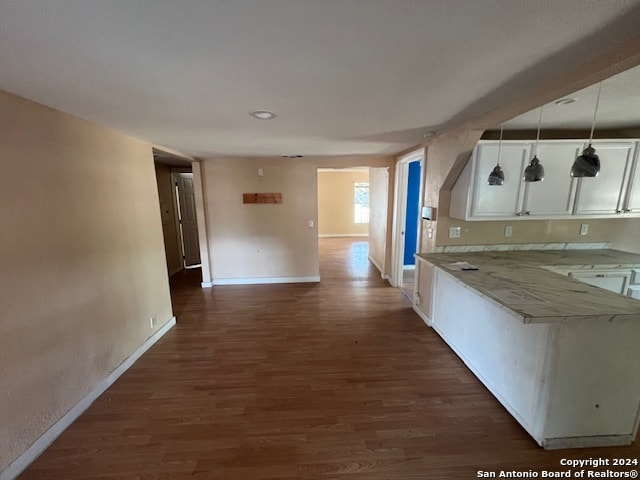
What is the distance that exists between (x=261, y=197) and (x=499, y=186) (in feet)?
11.2

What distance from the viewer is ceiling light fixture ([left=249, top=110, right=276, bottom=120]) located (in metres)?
1.89

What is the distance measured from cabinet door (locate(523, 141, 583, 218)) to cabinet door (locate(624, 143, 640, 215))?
0.56m

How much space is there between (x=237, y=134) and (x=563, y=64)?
2404 mm

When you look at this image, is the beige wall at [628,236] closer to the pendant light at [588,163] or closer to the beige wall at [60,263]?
the pendant light at [588,163]

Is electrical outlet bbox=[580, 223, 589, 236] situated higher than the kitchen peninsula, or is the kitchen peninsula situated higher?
electrical outlet bbox=[580, 223, 589, 236]

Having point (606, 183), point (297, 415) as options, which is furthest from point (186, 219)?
point (606, 183)

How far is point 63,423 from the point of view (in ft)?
5.85

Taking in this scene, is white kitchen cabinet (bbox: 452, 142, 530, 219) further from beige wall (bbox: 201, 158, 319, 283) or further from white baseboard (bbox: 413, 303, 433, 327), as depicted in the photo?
beige wall (bbox: 201, 158, 319, 283)

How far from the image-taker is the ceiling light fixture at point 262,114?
1.89 metres

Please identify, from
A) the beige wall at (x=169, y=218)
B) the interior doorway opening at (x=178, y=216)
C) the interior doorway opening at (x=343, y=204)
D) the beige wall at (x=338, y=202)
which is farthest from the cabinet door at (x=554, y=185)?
the beige wall at (x=338, y=202)

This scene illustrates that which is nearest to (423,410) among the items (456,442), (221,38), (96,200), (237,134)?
(456,442)

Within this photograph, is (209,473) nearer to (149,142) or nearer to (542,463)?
(542,463)

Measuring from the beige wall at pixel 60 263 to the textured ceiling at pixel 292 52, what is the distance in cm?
27

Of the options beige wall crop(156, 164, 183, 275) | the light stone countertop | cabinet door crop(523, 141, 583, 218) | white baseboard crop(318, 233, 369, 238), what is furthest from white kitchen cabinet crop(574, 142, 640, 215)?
white baseboard crop(318, 233, 369, 238)
